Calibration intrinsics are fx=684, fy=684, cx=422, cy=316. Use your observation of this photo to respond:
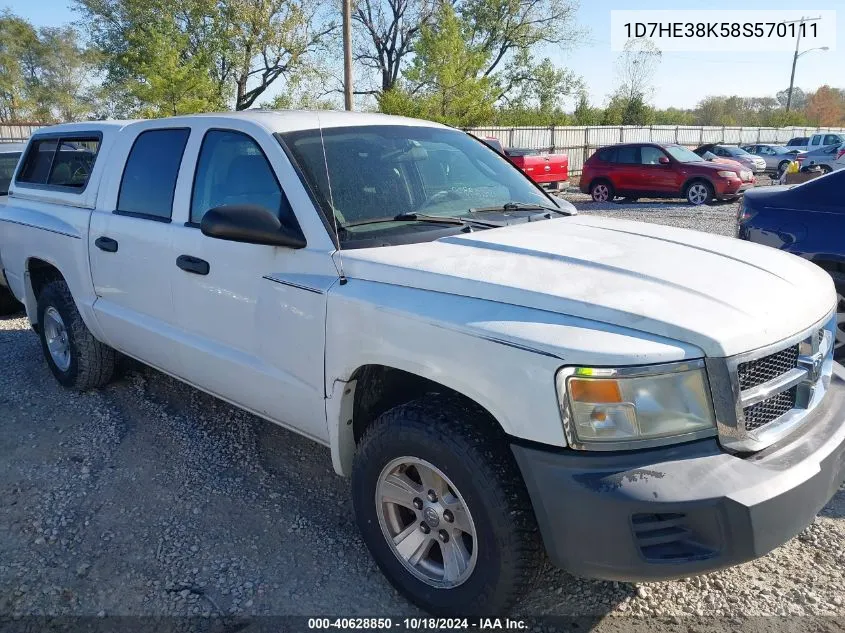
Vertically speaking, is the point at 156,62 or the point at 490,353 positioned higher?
the point at 156,62

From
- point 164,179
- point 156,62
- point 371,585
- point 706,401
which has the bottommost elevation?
point 371,585

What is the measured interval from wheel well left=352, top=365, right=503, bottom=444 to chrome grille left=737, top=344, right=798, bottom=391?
114cm

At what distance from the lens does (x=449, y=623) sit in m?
2.57

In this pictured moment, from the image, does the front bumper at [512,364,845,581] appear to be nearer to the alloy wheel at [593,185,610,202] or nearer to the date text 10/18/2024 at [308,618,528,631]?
the date text 10/18/2024 at [308,618,528,631]

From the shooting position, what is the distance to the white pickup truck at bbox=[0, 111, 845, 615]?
81.0 inches

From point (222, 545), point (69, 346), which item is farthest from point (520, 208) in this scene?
point (69, 346)

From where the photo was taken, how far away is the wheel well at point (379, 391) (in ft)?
9.21

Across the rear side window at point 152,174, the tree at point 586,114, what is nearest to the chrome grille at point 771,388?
the rear side window at point 152,174

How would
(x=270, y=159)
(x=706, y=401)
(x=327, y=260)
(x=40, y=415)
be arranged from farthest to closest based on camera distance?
1. (x=40, y=415)
2. (x=270, y=159)
3. (x=327, y=260)
4. (x=706, y=401)

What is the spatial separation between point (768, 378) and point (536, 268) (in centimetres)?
86

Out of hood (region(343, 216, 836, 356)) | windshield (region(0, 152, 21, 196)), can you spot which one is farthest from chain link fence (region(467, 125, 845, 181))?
hood (region(343, 216, 836, 356))

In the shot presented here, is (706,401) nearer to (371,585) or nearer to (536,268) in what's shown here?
(536,268)

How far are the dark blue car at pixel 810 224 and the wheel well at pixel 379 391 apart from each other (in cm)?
313

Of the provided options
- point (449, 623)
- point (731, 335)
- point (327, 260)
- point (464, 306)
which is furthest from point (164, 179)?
point (731, 335)
